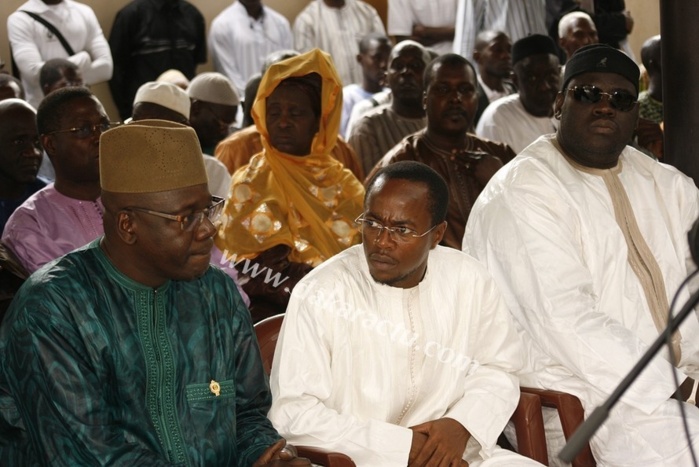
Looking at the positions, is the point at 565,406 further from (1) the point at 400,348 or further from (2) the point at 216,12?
(2) the point at 216,12

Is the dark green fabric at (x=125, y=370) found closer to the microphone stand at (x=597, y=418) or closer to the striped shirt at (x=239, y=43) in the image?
the microphone stand at (x=597, y=418)

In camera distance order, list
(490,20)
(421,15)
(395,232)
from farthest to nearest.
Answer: (421,15), (490,20), (395,232)

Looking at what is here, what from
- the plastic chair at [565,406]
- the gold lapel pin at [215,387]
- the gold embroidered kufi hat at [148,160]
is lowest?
the plastic chair at [565,406]

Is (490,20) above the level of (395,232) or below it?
below

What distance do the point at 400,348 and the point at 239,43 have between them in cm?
689

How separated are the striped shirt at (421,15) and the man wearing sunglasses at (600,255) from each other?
19.8 feet

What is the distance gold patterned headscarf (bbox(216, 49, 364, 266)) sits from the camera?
16.8ft

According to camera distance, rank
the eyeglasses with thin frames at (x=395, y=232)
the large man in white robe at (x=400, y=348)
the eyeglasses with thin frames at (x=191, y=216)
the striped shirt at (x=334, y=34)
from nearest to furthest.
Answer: the eyeglasses with thin frames at (x=191, y=216) < the large man in white robe at (x=400, y=348) < the eyeglasses with thin frames at (x=395, y=232) < the striped shirt at (x=334, y=34)

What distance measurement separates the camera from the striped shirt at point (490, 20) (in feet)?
30.2

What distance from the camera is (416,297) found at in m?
3.54

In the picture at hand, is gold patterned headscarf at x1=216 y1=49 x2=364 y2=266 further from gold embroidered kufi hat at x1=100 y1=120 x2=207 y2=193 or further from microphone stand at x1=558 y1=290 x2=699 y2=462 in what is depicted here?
microphone stand at x1=558 y1=290 x2=699 y2=462

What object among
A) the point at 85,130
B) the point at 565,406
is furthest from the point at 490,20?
the point at 565,406

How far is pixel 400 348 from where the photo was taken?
3461 mm

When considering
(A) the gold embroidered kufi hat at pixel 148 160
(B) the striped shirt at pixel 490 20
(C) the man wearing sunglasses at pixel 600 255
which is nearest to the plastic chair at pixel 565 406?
(C) the man wearing sunglasses at pixel 600 255
